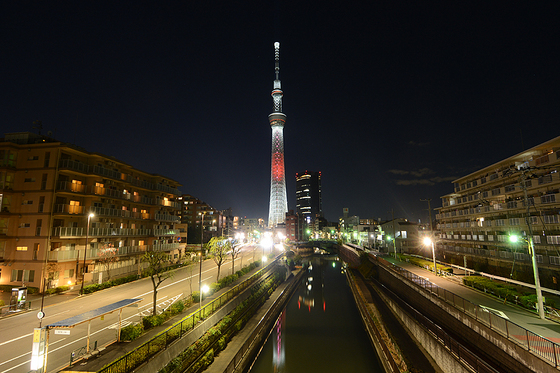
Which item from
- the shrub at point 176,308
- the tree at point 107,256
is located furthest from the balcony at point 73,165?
the shrub at point 176,308

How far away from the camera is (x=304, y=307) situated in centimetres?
3319

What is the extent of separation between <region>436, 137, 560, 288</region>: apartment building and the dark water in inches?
555

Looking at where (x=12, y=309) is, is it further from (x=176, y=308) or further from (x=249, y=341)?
(x=249, y=341)

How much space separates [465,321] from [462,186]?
36271 mm

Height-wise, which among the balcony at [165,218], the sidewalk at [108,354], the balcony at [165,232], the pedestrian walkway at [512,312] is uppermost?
the balcony at [165,218]

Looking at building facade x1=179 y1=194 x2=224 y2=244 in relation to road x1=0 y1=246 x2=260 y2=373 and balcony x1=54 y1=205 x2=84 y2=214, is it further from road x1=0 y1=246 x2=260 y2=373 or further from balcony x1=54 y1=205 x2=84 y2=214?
road x1=0 y1=246 x2=260 y2=373

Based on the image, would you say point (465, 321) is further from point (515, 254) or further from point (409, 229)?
point (409, 229)

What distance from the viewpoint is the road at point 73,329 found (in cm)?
1106

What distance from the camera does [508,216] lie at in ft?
105

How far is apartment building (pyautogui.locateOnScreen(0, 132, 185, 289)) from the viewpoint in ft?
75.8

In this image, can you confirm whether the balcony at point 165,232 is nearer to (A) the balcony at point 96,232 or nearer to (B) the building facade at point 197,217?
(A) the balcony at point 96,232

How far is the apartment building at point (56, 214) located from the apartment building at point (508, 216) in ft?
114

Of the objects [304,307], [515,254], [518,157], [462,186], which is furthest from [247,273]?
[462,186]

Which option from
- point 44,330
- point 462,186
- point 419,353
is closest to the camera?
point 44,330
